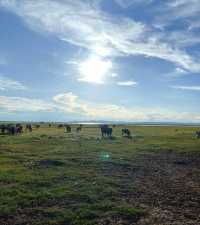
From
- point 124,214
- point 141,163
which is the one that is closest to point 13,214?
point 124,214

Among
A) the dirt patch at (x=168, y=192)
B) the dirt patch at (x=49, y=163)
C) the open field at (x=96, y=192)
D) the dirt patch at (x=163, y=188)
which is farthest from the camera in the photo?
the dirt patch at (x=49, y=163)

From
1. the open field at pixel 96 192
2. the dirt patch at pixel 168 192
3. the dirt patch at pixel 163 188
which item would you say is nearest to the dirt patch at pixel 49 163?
the open field at pixel 96 192

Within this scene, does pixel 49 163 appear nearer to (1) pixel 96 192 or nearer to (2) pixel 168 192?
(1) pixel 96 192

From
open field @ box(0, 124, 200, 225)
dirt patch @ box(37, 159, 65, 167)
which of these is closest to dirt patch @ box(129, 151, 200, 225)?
open field @ box(0, 124, 200, 225)

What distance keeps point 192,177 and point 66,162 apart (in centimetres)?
1018

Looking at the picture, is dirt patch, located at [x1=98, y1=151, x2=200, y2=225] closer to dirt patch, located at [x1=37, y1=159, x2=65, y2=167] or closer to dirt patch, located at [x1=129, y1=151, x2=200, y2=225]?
dirt patch, located at [x1=129, y1=151, x2=200, y2=225]

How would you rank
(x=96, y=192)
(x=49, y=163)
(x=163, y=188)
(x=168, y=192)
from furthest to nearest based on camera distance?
(x=49, y=163)
(x=163, y=188)
(x=168, y=192)
(x=96, y=192)

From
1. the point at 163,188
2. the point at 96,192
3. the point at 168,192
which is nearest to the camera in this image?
the point at 96,192

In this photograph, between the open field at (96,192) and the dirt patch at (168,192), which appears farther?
the dirt patch at (168,192)

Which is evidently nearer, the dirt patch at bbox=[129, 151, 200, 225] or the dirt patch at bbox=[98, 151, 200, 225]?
the dirt patch at bbox=[129, 151, 200, 225]

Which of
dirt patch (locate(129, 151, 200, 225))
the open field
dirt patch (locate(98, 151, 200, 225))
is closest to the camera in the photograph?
the open field

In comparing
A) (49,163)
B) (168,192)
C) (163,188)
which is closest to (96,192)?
(168,192)

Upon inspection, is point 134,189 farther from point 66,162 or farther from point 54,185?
point 66,162

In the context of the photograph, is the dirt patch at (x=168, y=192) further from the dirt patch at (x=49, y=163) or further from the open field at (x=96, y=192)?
the dirt patch at (x=49, y=163)
